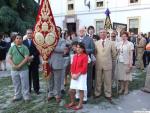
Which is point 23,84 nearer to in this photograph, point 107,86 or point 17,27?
point 107,86

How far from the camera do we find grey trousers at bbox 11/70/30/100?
885 centimetres

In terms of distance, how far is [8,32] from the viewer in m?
22.6

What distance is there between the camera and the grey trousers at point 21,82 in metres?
8.85

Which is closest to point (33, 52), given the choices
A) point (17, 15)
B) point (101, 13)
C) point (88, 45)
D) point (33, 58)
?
point (33, 58)

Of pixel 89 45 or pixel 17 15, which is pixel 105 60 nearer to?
pixel 89 45

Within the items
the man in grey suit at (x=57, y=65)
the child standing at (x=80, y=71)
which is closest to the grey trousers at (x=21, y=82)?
the man in grey suit at (x=57, y=65)

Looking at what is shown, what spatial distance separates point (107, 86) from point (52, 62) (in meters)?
1.59

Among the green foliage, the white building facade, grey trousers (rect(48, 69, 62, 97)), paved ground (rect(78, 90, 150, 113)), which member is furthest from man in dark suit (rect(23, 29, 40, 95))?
the white building facade

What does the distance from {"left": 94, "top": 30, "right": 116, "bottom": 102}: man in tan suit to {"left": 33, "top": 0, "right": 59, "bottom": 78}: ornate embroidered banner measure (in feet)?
4.06

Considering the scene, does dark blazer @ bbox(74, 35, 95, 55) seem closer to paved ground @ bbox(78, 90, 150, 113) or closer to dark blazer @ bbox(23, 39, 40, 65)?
paved ground @ bbox(78, 90, 150, 113)

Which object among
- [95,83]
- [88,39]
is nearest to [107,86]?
[95,83]

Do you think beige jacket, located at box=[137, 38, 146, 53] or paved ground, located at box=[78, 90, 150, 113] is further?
beige jacket, located at box=[137, 38, 146, 53]

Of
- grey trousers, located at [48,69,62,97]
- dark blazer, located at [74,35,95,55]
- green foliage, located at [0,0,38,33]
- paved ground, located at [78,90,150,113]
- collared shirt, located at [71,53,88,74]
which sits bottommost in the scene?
paved ground, located at [78,90,150,113]

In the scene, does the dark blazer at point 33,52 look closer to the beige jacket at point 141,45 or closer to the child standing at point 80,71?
the child standing at point 80,71
